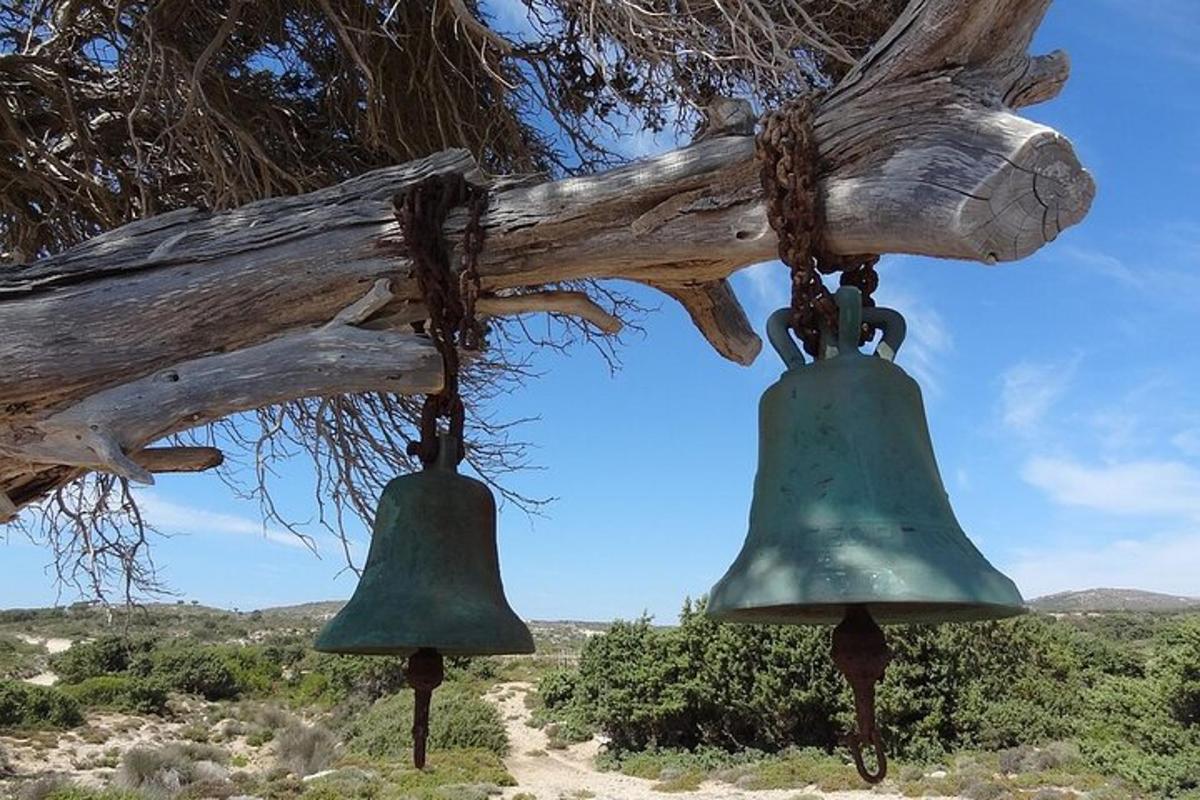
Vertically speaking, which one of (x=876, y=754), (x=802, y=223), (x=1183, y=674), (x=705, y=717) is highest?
(x=802, y=223)

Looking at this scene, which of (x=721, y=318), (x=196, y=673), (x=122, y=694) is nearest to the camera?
(x=721, y=318)

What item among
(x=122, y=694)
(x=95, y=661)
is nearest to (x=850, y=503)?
(x=122, y=694)

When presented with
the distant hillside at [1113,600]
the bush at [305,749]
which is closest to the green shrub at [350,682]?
the bush at [305,749]

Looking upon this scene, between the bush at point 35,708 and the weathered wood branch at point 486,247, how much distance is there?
24.1 meters

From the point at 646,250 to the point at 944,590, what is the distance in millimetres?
975

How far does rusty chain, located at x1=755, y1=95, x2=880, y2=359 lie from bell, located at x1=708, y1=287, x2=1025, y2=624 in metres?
0.03

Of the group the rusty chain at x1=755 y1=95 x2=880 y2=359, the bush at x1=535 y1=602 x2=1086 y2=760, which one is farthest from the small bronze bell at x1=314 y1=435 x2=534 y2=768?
the bush at x1=535 y1=602 x2=1086 y2=760

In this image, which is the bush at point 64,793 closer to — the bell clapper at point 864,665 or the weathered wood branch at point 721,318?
the weathered wood branch at point 721,318

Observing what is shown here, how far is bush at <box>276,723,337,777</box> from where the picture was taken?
2191 cm

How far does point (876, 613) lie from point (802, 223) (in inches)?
27.1

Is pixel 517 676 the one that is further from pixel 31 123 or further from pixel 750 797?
pixel 31 123

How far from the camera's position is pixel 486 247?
89.9 inches

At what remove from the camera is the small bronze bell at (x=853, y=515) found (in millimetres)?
1521

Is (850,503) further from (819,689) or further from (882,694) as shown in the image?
(819,689)
